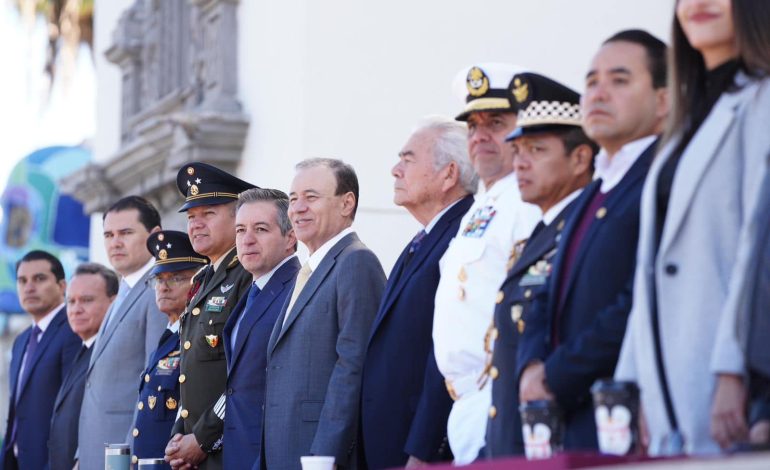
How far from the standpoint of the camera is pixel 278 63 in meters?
9.59

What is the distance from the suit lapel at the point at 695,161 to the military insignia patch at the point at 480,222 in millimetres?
1250

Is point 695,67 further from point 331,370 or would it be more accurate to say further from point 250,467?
point 250,467

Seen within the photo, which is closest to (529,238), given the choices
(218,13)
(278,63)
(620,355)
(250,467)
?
(620,355)

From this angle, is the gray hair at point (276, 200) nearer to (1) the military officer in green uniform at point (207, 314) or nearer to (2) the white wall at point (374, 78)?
(1) the military officer in green uniform at point (207, 314)

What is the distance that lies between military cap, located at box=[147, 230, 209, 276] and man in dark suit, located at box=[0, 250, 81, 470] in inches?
68.1

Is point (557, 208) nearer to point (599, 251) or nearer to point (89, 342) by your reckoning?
point (599, 251)

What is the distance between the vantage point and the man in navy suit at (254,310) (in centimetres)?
606

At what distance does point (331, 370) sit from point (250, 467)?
576mm

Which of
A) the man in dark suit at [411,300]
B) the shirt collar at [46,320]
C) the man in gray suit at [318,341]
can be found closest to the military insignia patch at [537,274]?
the man in dark suit at [411,300]

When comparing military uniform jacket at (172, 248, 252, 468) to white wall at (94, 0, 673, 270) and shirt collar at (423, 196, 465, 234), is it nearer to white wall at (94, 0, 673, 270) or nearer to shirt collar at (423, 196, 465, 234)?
shirt collar at (423, 196, 465, 234)

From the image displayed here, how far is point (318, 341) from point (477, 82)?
1.31 meters

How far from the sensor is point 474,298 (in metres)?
4.68

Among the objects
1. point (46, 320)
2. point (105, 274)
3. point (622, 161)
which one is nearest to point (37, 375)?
point (46, 320)

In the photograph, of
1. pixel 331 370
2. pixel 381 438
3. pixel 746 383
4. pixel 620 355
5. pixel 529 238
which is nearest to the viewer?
pixel 746 383
